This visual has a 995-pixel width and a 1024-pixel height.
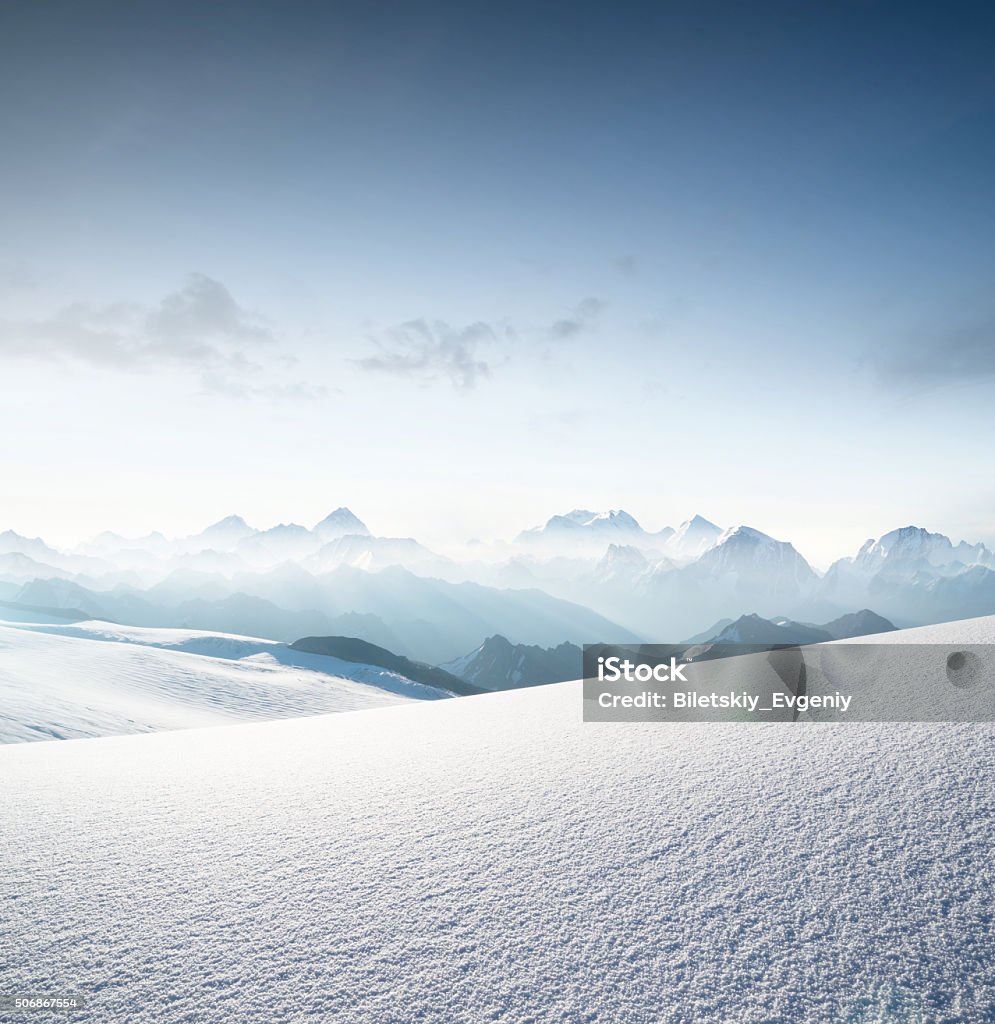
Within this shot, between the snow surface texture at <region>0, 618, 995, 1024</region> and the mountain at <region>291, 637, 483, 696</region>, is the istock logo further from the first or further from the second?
the mountain at <region>291, 637, 483, 696</region>

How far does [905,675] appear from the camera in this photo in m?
9.30

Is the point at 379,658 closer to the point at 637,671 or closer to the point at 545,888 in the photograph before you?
the point at 637,671

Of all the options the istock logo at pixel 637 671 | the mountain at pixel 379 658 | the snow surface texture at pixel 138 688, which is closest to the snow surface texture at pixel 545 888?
the istock logo at pixel 637 671

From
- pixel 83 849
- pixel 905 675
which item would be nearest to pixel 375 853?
pixel 83 849

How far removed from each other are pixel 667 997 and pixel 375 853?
3.29 m

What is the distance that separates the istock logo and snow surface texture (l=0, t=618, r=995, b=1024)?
112 inches

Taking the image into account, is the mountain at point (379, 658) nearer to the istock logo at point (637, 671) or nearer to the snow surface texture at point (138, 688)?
the snow surface texture at point (138, 688)

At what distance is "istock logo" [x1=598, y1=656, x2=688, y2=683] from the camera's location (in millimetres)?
11148

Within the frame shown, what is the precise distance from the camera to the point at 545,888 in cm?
493

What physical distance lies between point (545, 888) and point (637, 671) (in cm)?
743

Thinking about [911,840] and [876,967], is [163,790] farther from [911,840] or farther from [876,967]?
[911,840]

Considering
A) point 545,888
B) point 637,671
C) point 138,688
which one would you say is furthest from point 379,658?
point 545,888

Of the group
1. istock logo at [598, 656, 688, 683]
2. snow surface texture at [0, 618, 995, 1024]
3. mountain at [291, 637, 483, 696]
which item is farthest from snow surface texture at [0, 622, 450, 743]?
mountain at [291, 637, 483, 696]

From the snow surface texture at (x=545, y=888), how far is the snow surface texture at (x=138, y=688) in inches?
983
